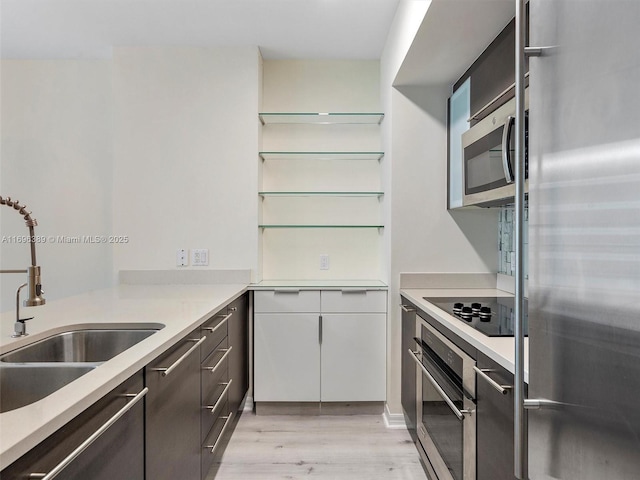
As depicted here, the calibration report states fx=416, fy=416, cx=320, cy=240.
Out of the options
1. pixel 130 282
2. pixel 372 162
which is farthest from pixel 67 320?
pixel 372 162

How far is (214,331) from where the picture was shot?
75.8 inches

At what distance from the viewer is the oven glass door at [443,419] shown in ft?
4.96

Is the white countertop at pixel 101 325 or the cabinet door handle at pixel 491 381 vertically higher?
the white countertop at pixel 101 325

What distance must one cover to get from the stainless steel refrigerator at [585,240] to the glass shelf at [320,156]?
225 centimetres

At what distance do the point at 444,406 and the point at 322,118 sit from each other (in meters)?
2.18

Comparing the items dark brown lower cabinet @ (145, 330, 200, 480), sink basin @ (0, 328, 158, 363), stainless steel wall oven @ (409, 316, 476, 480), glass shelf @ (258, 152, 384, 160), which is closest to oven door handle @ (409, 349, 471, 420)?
stainless steel wall oven @ (409, 316, 476, 480)

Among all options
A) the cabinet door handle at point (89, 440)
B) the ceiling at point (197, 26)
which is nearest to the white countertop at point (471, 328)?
the cabinet door handle at point (89, 440)

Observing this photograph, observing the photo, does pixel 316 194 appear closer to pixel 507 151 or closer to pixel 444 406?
pixel 507 151

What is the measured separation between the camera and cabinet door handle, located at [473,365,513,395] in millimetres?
1119

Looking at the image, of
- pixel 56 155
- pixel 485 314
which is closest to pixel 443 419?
pixel 485 314

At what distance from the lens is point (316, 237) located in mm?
3164

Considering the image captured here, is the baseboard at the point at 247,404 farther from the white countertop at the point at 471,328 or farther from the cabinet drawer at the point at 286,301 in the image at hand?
the white countertop at the point at 471,328

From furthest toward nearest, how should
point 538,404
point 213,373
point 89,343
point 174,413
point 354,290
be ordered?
1. point 354,290
2. point 213,373
3. point 89,343
4. point 174,413
5. point 538,404

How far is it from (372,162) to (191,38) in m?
1.51
